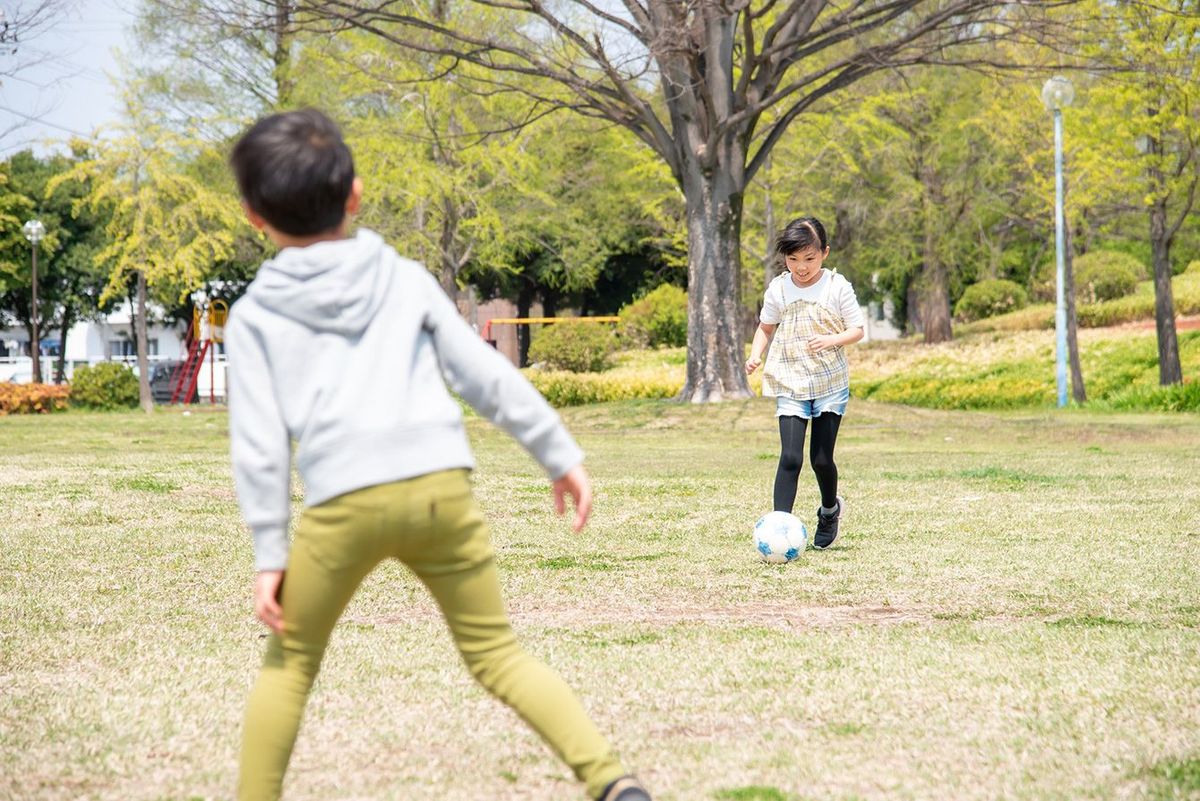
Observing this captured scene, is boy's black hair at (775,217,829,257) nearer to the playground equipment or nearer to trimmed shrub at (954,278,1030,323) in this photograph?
the playground equipment

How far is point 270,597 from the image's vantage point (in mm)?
2811

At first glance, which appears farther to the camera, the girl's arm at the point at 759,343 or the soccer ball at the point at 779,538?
the girl's arm at the point at 759,343

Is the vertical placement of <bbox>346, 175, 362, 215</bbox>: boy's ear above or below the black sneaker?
above

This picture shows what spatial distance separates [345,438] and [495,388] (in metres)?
0.33

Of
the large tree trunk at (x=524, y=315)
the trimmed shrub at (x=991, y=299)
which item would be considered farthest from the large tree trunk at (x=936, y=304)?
the large tree trunk at (x=524, y=315)

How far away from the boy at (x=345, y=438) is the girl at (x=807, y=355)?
443cm

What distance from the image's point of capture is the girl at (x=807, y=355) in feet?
23.7

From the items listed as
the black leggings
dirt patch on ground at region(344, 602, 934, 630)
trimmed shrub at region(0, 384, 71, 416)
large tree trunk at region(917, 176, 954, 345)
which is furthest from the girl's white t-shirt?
large tree trunk at region(917, 176, 954, 345)

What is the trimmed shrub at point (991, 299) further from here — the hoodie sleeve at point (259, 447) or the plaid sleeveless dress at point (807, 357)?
the hoodie sleeve at point (259, 447)

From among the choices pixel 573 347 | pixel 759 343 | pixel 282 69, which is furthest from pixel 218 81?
pixel 759 343

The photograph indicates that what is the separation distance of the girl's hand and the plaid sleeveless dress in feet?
0.24

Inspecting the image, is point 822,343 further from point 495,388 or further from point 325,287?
point 325,287

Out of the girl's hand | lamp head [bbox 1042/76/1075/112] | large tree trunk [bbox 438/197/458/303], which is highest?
lamp head [bbox 1042/76/1075/112]

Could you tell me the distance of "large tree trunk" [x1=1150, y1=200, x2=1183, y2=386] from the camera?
23708 millimetres
